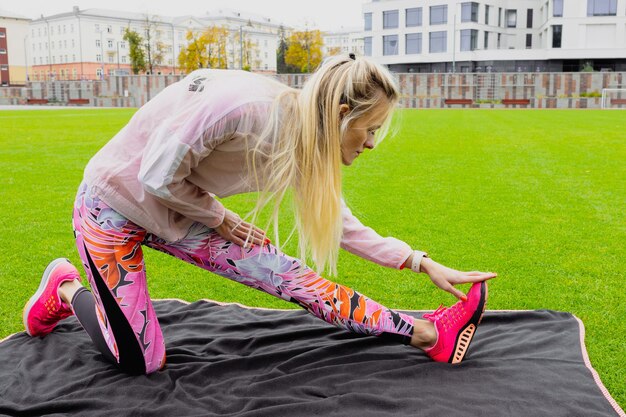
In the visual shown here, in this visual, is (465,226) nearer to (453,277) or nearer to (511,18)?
(453,277)

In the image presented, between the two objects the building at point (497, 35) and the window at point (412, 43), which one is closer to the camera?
the building at point (497, 35)

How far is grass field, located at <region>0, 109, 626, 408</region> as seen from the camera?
3998 mm

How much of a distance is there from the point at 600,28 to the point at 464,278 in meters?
52.3

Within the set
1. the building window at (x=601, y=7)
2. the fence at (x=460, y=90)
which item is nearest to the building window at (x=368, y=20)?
the fence at (x=460, y=90)

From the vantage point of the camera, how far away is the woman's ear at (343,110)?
2.29 m

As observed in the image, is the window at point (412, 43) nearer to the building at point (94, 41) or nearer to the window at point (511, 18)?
the window at point (511, 18)

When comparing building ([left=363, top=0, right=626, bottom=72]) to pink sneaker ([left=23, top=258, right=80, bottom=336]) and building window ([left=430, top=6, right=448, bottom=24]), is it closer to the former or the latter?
building window ([left=430, top=6, right=448, bottom=24])

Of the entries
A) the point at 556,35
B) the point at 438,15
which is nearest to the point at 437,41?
the point at 438,15

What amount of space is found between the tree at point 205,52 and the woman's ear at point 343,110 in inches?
2391

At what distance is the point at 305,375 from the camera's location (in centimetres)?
287

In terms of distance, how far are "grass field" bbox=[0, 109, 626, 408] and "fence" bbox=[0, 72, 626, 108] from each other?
25.4 meters

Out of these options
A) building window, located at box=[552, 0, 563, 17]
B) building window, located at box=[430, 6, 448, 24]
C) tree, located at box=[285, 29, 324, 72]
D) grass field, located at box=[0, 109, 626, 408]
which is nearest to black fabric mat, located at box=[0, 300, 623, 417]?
grass field, located at box=[0, 109, 626, 408]

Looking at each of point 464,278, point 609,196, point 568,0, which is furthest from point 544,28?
point 464,278

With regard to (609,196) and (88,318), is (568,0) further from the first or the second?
(88,318)
